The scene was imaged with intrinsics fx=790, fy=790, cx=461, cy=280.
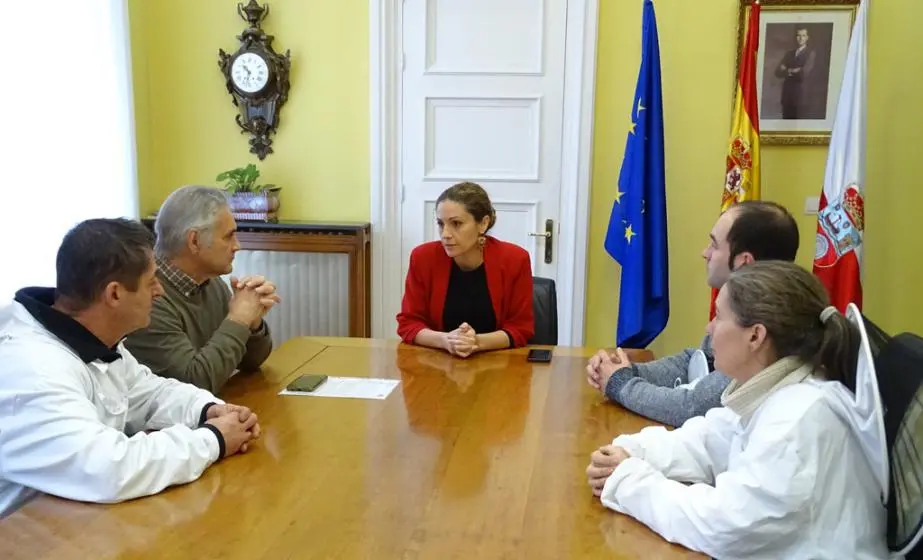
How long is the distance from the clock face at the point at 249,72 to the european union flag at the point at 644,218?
1748 millimetres

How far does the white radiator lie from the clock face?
2.61 feet

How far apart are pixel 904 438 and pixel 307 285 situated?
305 centimetres

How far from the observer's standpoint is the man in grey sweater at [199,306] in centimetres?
189

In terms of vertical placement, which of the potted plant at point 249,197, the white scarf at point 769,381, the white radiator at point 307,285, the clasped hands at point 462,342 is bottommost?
the white radiator at point 307,285

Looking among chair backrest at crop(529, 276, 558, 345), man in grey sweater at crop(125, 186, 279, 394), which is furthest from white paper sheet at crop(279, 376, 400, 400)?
chair backrest at crop(529, 276, 558, 345)

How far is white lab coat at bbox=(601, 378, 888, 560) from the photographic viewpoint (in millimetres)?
1136

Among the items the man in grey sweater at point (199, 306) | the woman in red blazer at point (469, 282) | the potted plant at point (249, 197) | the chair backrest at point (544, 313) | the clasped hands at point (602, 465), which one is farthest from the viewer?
the potted plant at point (249, 197)

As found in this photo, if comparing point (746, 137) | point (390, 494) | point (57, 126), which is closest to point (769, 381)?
point (390, 494)

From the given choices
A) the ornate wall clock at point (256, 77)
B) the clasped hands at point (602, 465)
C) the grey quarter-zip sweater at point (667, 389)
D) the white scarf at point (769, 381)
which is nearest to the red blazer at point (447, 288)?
the grey quarter-zip sweater at point (667, 389)

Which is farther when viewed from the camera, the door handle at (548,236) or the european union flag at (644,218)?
the door handle at (548,236)

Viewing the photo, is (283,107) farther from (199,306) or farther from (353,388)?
(353,388)

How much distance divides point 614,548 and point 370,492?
16.9 inches

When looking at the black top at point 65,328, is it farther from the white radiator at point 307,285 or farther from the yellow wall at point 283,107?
the yellow wall at point 283,107

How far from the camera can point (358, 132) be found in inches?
152
